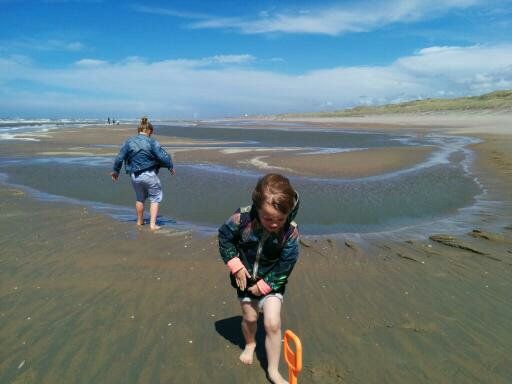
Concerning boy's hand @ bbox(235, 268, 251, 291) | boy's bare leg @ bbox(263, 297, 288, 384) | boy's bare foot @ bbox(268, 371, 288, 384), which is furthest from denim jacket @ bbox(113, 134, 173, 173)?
boy's bare foot @ bbox(268, 371, 288, 384)

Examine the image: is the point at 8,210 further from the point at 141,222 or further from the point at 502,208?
the point at 502,208

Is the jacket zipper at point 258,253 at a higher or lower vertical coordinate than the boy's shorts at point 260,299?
higher

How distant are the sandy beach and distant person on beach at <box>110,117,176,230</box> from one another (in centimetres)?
69

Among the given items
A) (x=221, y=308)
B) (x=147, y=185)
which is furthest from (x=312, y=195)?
(x=221, y=308)

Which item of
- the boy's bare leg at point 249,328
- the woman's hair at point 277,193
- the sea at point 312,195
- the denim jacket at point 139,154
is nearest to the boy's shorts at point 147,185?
the denim jacket at point 139,154

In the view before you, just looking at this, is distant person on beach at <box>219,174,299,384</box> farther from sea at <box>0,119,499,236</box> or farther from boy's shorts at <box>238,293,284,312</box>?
sea at <box>0,119,499,236</box>

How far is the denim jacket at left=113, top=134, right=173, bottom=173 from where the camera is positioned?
735 cm

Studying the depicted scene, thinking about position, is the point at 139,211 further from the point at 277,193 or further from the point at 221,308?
the point at 277,193

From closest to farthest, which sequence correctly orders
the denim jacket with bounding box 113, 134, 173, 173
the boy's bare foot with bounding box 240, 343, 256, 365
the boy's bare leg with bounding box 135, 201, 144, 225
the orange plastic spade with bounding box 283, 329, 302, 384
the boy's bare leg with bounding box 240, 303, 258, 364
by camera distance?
the orange plastic spade with bounding box 283, 329, 302, 384, the boy's bare leg with bounding box 240, 303, 258, 364, the boy's bare foot with bounding box 240, 343, 256, 365, the denim jacket with bounding box 113, 134, 173, 173, the boy's bare leg with bounding box 135, 201, 144, 225

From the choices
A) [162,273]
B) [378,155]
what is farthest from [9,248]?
[378,155]

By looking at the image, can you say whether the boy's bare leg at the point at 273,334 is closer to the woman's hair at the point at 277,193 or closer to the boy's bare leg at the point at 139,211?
the woman's hair at the point at 277,193

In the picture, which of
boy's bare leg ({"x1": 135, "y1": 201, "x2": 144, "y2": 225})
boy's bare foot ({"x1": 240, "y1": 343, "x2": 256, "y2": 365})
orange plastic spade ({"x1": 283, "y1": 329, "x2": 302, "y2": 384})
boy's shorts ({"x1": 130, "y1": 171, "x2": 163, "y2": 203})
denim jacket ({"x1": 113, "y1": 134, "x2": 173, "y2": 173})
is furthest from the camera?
boy's bare leg ({"x1": 135, "y1": 201, "x2": 144, "y2": 225})

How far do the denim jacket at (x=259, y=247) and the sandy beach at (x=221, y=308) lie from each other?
87 cm

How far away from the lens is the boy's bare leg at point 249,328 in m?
3.39
